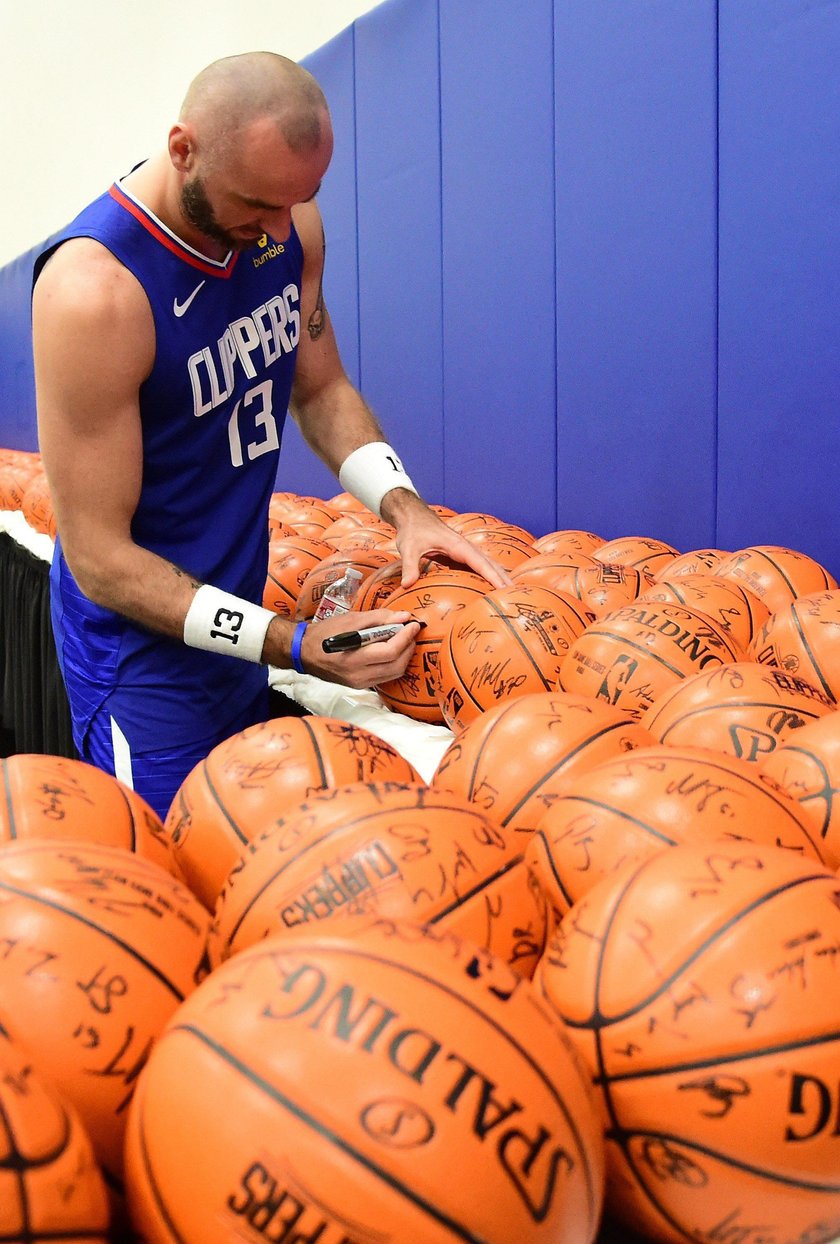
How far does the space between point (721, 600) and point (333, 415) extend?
3.67 feet

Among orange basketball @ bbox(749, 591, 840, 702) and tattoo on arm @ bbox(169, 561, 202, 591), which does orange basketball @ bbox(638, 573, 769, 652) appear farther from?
tattoo on arm @ bbox(169, 561, 202, 591)

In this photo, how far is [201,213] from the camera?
199 cm

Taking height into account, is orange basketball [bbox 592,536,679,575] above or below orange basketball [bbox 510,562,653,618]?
below

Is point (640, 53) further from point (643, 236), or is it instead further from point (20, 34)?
point (20, 34)

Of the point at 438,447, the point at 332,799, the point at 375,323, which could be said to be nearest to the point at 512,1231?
the point at 332,799

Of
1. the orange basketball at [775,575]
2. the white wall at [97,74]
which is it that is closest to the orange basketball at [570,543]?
the orange basketball at [775,575]

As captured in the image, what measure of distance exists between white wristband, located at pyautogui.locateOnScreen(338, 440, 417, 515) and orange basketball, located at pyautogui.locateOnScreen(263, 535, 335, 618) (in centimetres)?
32

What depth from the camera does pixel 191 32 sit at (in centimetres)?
744

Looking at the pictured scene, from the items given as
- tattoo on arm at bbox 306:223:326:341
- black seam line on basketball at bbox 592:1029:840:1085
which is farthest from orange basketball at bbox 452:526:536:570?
black seam line on basketball at bbox 592:1029:840:1085

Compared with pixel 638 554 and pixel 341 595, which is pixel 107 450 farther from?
pixel 638 554

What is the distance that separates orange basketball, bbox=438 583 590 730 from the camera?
1931mm

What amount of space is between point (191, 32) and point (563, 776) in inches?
300

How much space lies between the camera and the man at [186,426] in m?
1.91

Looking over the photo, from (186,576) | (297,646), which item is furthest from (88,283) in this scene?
(297,646)
